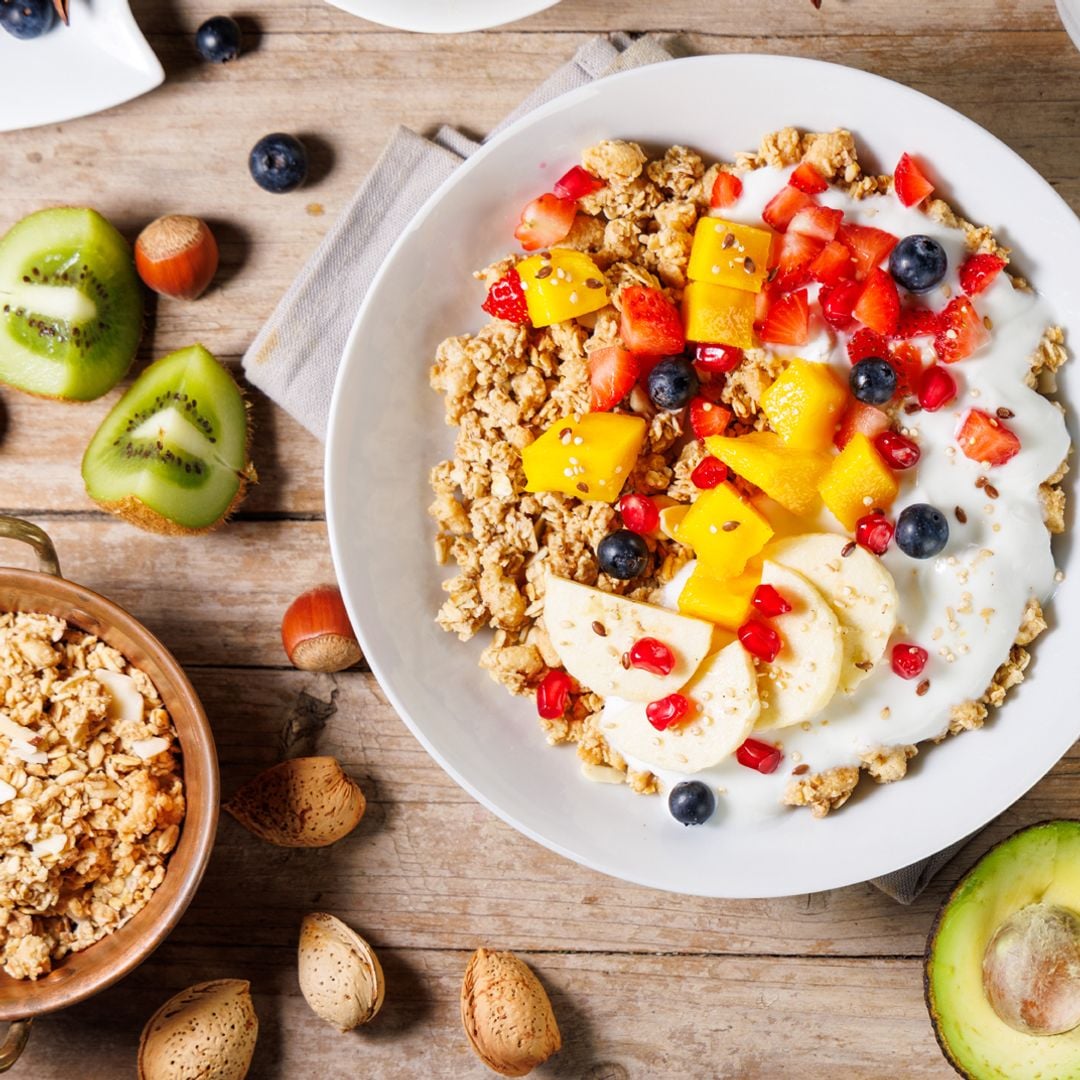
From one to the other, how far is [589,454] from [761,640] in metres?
0.34

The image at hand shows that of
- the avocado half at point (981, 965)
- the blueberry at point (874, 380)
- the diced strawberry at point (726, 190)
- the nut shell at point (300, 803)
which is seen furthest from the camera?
the nut shell at point (300, 803)

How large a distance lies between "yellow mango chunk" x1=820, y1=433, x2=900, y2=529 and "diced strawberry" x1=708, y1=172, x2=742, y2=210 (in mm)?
374

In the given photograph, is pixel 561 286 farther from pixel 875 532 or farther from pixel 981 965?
pixel 981 965

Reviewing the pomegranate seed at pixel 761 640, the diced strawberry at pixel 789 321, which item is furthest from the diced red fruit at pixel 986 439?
the pomegranate seed at pixel 761 640

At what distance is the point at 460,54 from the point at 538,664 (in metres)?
0.98

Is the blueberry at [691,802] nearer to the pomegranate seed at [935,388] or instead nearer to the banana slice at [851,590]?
the banana slice at [851,590]

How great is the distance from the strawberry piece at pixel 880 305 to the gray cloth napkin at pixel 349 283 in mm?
602

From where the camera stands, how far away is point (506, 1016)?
5.66 ft

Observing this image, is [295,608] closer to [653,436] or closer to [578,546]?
[578,546]

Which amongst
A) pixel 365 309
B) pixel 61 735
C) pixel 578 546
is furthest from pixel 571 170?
pixel 61 735

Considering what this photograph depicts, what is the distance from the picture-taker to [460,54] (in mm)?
1741

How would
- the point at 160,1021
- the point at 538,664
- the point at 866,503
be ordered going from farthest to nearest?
the point at 160,1021 < the point at 538,664 < the point at 866,503

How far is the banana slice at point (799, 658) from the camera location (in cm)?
144

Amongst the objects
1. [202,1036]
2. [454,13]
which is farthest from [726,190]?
[202,1036]
